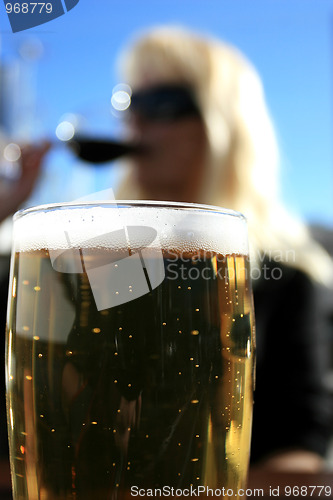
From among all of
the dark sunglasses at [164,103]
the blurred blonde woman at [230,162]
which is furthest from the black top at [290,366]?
the dark sunglasses at [164,103]

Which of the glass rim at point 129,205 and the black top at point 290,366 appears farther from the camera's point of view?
the black top at point 290,366

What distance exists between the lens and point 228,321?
1.42 ft

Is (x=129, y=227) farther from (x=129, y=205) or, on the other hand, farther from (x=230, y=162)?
(x=230, y=162)

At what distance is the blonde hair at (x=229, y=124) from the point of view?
6.30 ft

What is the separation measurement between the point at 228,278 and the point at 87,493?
204 millimetres

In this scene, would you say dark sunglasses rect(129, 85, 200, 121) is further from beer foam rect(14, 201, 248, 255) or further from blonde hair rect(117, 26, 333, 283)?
beer foam rect(14, 201, 248, 255)

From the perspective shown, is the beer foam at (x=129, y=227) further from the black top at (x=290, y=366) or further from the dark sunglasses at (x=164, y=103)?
the dark sunglasses at (x=164, y=103)

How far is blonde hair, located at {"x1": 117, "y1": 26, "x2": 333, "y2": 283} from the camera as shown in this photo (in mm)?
1920

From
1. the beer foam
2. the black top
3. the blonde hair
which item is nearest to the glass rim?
the beer foam

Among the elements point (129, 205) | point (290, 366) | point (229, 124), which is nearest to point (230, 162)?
point (229, 124)

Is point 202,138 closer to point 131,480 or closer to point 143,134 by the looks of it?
point 143,134

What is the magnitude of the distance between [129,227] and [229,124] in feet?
5.41

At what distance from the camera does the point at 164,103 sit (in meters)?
1.90

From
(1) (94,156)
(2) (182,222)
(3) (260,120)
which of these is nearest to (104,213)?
(2) (182,222)
